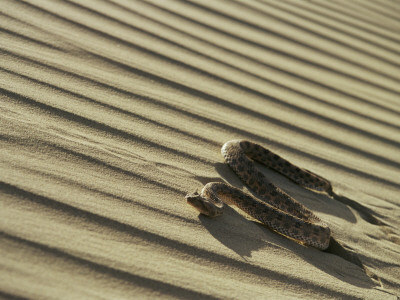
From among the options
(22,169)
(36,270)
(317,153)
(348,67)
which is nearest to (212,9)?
(348,67)

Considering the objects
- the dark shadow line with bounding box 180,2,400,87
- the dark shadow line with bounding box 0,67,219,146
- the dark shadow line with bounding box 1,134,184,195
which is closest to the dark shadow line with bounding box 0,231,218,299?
the dark shadow line with bounding box 1,134,184,195

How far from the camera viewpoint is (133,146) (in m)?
3.12

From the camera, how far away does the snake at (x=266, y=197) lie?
305 centimetres

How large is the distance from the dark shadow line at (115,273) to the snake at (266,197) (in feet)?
2.07

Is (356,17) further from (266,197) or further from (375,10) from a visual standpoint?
(266,197)

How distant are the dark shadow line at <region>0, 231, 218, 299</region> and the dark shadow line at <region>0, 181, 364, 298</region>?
2 cm

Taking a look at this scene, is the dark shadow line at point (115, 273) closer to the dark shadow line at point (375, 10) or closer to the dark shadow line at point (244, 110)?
the dark shadow line at point (244, 110)

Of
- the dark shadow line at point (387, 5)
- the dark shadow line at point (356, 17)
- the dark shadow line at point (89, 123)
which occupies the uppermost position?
the dark shadow line at point (387, 5)

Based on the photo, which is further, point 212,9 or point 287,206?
point 212,9

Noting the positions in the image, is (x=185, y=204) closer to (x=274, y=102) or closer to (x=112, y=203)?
(x=112, y=203)

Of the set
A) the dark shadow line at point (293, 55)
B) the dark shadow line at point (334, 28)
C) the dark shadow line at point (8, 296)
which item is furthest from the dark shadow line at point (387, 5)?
the dark shadow line at point (8, 296)

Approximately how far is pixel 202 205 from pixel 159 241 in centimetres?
40

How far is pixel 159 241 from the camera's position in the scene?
8.07 ft

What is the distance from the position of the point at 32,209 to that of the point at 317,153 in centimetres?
233
